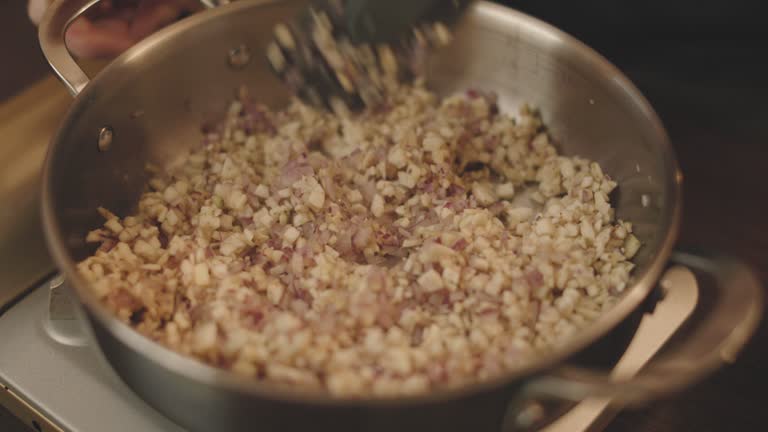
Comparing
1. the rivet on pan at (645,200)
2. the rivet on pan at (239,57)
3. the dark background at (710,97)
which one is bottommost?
the dark background at (710,97)

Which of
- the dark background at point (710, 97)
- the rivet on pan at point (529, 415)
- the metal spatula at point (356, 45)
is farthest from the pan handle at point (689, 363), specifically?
the metal spatula at point (356, 45)

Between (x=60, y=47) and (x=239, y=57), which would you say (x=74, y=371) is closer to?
(x=60, y=47)

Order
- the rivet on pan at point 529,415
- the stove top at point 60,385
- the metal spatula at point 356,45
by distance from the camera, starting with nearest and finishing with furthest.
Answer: the rivet on pan at point 529,415
the stove top at point 60,385
the metal spatula at point 356,45

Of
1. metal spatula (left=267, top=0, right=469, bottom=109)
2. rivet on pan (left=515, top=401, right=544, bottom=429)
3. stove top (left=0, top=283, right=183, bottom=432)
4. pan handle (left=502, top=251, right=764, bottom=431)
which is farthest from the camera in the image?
metal spatula (left=267, top=0, right=469, bottom=109)

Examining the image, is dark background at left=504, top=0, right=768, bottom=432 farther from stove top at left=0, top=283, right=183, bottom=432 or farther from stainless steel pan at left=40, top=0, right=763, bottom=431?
stove top at left=0, top=283, right=183, bottom=432

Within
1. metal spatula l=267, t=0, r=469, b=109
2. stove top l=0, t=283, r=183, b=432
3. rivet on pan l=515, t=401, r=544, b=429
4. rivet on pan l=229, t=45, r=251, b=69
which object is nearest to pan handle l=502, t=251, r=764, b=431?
rivet on pan l=515, t=401, r=544, b=429

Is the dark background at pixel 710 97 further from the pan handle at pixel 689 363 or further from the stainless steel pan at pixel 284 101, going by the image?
the pan handle at pixel 689 363

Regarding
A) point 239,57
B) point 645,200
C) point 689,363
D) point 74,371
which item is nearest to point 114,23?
point 239,57
